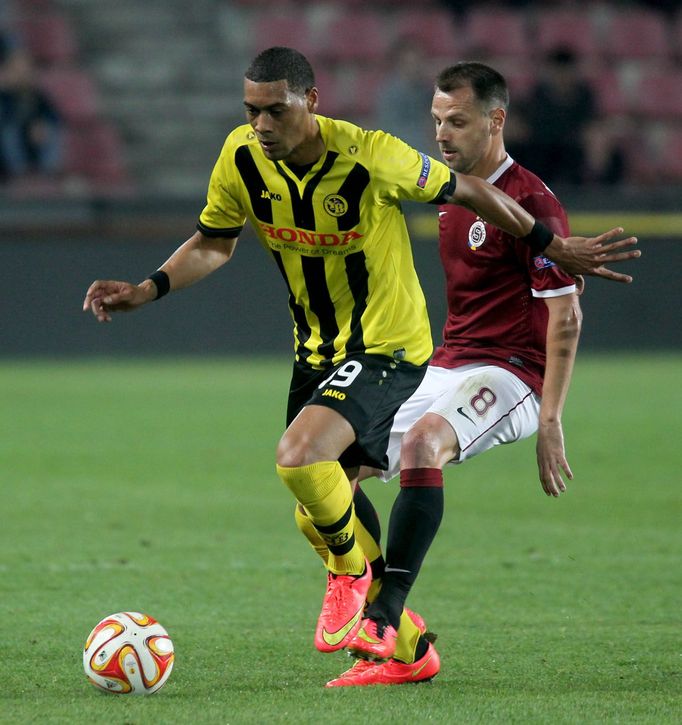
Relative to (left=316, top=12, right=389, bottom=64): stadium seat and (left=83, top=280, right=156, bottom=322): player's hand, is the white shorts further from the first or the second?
(left=316, top=12, right=389, bottom=64): stadium seat

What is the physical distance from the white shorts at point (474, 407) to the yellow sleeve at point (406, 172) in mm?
741

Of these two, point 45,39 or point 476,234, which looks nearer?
point 476,234

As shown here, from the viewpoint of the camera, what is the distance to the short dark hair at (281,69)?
432 cm

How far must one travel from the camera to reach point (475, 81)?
16.4ft

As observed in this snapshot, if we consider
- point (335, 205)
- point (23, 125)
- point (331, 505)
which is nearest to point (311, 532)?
point (331, 505)

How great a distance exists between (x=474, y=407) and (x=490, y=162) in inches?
36.8

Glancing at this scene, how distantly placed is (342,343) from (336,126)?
0.70 metres

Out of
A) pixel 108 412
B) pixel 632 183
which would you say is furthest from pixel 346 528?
pixel 632 183

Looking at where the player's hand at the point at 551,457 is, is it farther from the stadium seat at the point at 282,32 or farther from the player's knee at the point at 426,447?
the stadium seat at the point at 282,32

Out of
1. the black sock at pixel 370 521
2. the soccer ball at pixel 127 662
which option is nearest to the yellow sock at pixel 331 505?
the black sock at pixel 370 521

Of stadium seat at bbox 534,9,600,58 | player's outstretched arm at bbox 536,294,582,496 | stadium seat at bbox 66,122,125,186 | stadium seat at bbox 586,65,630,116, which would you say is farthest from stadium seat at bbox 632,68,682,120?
player's outstretched arm at bbox 536,294,582,496

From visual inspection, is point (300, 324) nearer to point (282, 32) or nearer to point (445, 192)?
point (445, 192)

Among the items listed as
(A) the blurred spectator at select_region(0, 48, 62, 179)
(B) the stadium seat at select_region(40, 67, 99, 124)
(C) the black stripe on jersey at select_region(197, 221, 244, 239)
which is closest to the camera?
(C) the black stripe on jersey at select_region(197, 221, 244, 239)

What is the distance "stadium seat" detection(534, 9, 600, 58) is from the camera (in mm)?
18516
